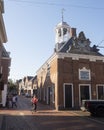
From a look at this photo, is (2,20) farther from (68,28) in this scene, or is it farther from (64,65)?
(68,28)

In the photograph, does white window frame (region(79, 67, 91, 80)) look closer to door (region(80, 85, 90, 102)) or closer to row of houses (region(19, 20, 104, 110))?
row of houses (region(19, 20, 104, 110))

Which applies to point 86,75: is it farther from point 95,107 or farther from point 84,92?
point 95,107

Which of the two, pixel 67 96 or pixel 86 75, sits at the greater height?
pixel 86 75

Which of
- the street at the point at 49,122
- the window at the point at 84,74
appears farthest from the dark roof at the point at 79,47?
the street at the point at 49,122

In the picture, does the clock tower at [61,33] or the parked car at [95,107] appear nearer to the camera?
the parked car at [95,107]

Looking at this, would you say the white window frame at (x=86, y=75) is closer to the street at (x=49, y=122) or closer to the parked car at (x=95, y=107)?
the parked car at (x=95, y=107)

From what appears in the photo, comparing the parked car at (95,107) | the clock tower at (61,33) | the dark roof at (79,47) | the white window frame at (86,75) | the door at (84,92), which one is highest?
the clock tower at (61,33)

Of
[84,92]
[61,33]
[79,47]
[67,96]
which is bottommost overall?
[67,96]

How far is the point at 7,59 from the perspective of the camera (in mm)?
32500

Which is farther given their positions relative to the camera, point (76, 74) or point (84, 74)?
point (84, 74)

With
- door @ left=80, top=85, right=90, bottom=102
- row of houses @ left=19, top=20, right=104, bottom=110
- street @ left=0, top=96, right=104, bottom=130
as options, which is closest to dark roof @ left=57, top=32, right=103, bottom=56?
row of houses @ left=19, top=20, right=104, bottom=110

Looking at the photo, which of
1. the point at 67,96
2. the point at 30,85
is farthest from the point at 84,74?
the point at 30,85

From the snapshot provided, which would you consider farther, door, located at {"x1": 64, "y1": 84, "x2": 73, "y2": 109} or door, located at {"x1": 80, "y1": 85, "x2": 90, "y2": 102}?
door, located at {"x1": 80, "y1": 85, "x2": 90, "y2": 102}

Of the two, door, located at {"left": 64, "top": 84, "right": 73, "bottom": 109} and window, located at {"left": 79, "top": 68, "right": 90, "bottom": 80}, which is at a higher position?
window, located at {"left": 79, "top": 68, "right": 90, "bottom": 80}
